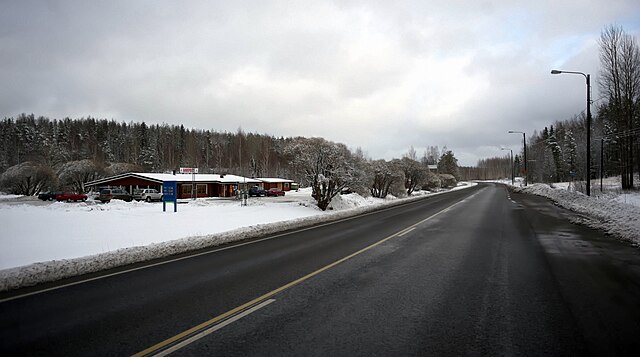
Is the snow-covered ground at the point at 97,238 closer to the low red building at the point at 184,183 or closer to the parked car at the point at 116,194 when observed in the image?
the parked car at the point at 116,194

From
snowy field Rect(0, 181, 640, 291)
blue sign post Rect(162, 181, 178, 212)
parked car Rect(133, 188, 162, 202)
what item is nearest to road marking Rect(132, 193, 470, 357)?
snowy field Rect(0, 181, 640, 291)

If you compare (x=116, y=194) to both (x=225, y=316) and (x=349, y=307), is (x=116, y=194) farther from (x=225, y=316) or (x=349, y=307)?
(x=349, y=307)

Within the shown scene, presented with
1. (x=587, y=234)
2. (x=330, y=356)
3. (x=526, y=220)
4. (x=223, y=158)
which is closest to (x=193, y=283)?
(x=330, y=356)

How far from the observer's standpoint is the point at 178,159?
99688 millimetres

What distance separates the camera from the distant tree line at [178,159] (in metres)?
25.5

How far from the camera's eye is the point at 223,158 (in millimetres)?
106625

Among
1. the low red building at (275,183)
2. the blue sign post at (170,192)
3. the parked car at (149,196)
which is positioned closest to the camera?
the blue sign post at (170,192)

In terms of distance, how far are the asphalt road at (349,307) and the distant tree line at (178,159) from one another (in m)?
16.2

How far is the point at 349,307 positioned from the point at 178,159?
104 meters

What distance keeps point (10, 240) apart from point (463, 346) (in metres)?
13.0

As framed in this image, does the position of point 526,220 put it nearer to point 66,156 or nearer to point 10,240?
point 10,240

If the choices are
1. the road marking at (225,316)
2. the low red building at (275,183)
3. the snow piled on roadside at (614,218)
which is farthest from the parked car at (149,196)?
the snow piled on roadside at (614,218)

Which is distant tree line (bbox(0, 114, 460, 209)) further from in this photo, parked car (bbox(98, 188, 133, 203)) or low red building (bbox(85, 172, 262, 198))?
parked car (bbox(98, 188, 133, 203))

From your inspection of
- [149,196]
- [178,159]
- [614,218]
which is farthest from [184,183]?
[178,159]
